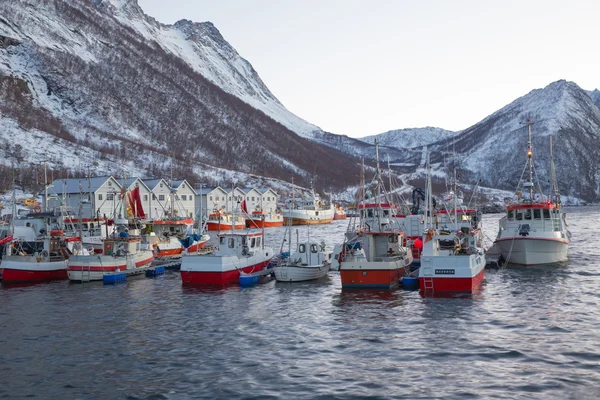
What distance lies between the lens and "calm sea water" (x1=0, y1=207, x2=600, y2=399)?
19.0 meters

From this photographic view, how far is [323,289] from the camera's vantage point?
39969 millimetres

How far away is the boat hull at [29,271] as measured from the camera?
4478 cm

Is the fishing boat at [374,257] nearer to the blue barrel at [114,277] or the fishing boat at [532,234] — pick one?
the fishing boat at [532,234]

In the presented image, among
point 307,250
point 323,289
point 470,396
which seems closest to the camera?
point 470,396

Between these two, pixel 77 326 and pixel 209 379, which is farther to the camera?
pixel 77 326

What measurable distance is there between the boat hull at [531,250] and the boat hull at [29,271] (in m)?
41.1

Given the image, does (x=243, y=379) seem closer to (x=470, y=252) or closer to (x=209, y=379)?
(x=209, y=379)

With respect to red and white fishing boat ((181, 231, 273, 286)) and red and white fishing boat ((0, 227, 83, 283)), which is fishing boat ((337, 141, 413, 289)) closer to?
red and white fishing boat ((181, 231, 273, 286))

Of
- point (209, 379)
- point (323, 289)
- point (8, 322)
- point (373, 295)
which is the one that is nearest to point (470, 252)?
point (373, 295)

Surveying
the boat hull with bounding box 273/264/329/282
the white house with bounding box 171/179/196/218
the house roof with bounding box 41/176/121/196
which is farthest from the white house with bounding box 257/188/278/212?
the boat hull with bounding box 273/264/329/282

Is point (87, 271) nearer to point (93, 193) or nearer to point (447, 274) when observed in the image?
point (447, 274)

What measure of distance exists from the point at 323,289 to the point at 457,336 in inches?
617

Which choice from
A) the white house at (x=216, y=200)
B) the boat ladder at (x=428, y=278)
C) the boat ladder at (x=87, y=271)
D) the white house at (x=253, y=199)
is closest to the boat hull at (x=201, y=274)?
the boat ladder at (x=87, y=271)

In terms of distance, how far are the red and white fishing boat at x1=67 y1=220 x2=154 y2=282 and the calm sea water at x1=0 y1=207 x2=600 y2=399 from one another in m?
4.86
